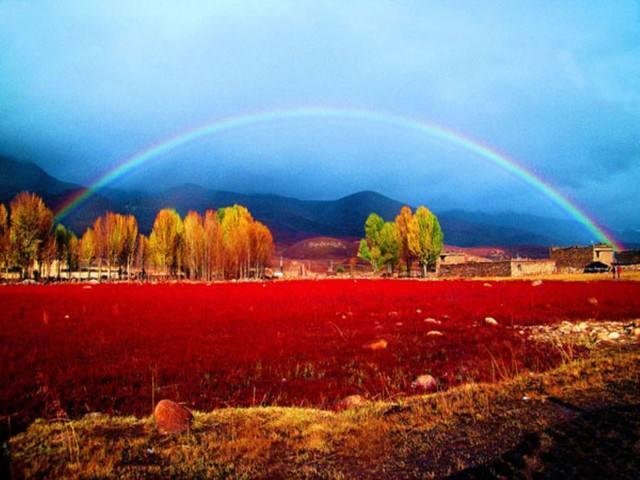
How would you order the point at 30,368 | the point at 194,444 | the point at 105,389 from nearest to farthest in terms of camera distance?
the point at 194,444, the point at 105,389, the point at 30,368

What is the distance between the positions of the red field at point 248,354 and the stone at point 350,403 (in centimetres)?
48

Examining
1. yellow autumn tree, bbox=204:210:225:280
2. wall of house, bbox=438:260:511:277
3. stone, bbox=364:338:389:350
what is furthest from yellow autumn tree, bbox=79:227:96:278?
stone, bbox=364:338:389:350

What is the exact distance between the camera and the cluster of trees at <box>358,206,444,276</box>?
70.1 metres

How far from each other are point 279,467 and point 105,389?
469 cm

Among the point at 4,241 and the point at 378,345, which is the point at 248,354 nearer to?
the point at 378,345

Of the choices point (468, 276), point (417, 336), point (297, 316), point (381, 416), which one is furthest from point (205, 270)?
point (381, 416)

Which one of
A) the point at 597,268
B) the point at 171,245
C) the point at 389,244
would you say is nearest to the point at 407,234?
the point at 389,244

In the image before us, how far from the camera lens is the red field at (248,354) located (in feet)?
23.2

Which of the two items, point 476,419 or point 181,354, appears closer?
point 476,419

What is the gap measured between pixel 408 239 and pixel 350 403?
2593 inches

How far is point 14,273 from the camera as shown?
71688 millimetres

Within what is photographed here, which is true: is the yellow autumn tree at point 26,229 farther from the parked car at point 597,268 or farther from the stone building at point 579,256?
the parked car at point 597,268

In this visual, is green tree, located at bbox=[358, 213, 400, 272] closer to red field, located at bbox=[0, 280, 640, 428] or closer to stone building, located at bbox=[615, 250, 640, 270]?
stone building, located at bbox=[615, 250, 640, 270]

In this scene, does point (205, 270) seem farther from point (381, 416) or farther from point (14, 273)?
point (381, 416)
